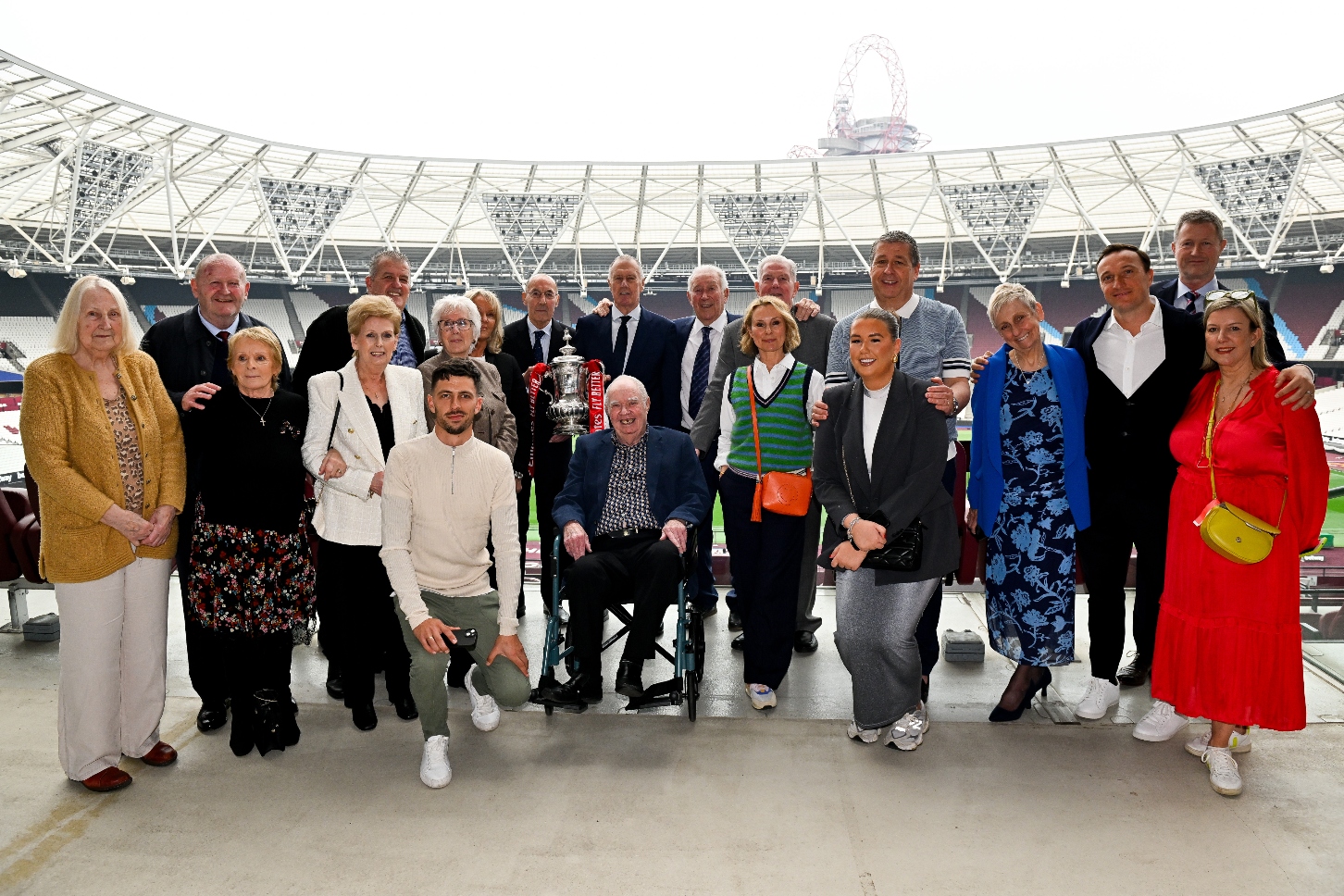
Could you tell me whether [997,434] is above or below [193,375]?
below

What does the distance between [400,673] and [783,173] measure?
94.5 feet

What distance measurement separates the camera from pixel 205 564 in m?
3.15

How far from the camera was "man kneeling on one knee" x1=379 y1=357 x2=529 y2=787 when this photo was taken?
305cm

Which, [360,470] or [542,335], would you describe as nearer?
[360,470]

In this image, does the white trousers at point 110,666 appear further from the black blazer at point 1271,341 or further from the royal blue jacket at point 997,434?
the black blazer at point 1271,341

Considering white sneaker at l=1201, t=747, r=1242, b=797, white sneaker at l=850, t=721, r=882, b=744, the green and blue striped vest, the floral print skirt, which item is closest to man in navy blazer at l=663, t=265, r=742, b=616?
the green and blue striped vest

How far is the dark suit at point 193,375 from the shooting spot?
11.2ft

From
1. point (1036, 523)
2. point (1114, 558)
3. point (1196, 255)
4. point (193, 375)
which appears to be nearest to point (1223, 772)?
point (1114, 558)

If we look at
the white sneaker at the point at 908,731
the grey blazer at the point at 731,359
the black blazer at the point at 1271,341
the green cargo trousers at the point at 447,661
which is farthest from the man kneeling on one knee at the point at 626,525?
the black blazer at the point at 1271,341

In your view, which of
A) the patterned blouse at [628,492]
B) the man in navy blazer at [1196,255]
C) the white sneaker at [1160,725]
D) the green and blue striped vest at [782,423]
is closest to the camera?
the white sneaker at [1160,725]

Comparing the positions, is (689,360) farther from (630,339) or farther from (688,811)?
(688,811)

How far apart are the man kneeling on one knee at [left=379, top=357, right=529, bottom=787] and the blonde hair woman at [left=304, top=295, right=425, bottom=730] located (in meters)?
0.22

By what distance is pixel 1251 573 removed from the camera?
2963mm

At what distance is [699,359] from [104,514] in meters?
2.85
